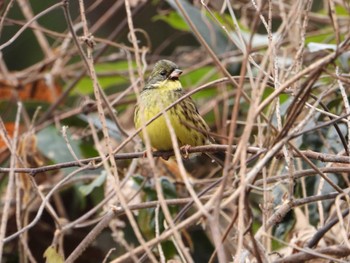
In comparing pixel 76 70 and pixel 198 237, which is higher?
pixel 76 70

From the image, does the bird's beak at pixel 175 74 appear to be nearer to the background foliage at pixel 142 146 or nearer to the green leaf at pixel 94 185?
the background foliage at pixel 142 146

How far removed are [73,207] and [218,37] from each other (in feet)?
3.90

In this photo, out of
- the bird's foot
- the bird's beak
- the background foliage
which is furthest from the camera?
the bird's beak

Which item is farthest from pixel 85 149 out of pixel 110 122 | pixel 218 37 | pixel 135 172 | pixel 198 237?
pixel 218 37

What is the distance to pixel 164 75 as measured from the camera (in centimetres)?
327

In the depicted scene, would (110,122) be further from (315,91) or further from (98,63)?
(315,91)

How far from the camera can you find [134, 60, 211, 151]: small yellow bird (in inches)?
117

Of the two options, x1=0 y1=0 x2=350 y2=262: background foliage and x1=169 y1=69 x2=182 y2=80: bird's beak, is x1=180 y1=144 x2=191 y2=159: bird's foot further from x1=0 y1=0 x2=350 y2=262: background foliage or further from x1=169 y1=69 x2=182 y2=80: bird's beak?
x1=169 y1=69 x2=182 y2=80: bird's beak

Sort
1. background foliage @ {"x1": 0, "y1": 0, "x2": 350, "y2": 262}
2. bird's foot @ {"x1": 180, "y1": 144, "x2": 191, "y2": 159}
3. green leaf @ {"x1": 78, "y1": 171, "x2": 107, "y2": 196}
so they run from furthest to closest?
1. green leaf @ {"x1": 78, "y1": 171, "x2": 107, "y2": 196}
2. bird's foot @ {"x1": 180, "y1": 144, "x2": 191, "y2": 159}
3. background foliage @ {"x1": 0, "y1": 0, "x2": 350, "y2": 262}

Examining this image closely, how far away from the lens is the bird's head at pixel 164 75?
322 centimetres

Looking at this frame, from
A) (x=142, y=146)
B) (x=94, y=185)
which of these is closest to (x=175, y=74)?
(x=142, y=146)

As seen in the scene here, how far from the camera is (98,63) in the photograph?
4.60 meters

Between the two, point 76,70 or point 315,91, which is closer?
point 315,91

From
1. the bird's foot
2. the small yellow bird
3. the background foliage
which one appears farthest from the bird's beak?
the bird's foot
